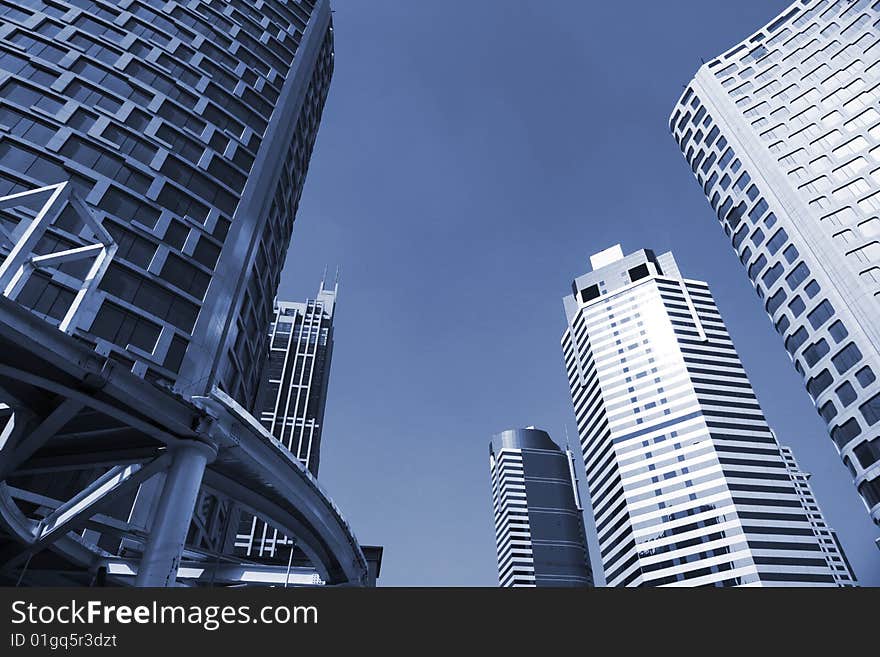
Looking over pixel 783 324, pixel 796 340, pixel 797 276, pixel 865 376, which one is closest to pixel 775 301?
pixel 783 324

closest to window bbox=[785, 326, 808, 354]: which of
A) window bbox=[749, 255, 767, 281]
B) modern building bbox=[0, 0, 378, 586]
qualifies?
window bbox=[749, 255, 767, 281]

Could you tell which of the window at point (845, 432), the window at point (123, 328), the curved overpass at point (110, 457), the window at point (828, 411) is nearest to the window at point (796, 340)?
the window at point (828, 411)

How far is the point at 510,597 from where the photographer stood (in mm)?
6754

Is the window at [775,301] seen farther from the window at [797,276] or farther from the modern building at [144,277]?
the modern building at [144,277]

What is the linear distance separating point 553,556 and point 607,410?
80.4 metres

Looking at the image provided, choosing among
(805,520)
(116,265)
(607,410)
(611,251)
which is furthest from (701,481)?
(116,265)

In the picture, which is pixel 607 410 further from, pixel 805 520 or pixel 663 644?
pixel 663 644

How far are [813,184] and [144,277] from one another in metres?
63.3

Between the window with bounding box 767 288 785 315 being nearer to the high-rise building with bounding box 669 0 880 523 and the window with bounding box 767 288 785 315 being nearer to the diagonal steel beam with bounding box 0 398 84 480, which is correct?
the high-rise building with bounding box 669 0 880 523

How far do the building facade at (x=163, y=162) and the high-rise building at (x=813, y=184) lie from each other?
51.0 meters

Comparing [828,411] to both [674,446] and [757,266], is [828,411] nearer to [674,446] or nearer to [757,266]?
[757,266]

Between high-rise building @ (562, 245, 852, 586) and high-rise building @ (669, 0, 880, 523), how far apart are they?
5478 centimetres

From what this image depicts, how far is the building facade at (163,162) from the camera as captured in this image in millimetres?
34250

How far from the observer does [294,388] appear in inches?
5079
